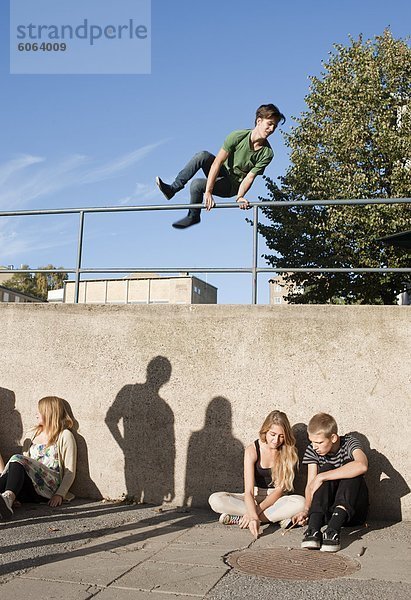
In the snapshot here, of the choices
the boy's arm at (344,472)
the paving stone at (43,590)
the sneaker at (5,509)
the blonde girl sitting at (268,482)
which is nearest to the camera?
the paving stone at (43,590)

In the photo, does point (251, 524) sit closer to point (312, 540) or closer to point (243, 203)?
point (312, 540)

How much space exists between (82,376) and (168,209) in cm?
201

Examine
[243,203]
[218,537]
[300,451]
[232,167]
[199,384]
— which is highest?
[232,167]

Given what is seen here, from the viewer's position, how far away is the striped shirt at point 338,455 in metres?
5.58

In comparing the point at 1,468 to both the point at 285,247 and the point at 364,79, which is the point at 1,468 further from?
the point at 364,79

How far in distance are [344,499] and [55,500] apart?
2794mm

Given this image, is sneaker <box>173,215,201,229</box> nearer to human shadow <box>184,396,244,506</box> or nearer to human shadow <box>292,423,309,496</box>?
human shadow <box>184,396,244,506</box>

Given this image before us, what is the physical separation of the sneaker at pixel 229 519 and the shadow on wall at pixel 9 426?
8.46 ft

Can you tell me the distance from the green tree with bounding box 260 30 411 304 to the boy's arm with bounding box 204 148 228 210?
12.5 m

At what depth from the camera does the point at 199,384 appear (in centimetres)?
662

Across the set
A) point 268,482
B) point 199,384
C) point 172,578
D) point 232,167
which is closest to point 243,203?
point 232,167

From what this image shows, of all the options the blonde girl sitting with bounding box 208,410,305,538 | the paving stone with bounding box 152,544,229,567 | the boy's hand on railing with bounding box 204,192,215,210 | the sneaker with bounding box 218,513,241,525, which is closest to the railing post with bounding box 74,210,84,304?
the boy's hand on railing with bounding box 204,192,215,210

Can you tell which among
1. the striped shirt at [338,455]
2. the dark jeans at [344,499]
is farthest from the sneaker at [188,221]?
the dark jeans at [344,499]

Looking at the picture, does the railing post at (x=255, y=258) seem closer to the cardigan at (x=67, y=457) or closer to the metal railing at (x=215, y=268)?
the metal railing at (x=215, y=268)
